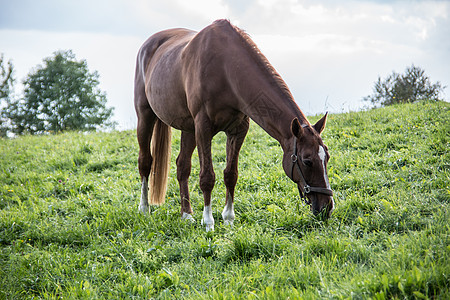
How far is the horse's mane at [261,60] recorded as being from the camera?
3.67 m

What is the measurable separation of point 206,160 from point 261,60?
127cm

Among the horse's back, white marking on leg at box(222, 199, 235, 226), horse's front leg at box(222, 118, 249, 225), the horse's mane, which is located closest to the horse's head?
the horse's mane

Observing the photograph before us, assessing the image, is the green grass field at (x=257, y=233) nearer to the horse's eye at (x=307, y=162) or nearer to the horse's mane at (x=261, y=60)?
the horse's eye at (x=307, y=162)

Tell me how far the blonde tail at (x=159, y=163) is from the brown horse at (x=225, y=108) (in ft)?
0.05

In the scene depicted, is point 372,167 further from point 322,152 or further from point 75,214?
point 75,214

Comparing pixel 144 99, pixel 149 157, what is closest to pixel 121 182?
pixel 149 157

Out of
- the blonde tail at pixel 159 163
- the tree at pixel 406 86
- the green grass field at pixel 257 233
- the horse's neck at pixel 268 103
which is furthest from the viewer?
the tree at pixel 406 86

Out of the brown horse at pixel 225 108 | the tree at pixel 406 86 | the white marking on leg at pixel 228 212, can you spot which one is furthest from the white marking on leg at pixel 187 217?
the tree at pixel 406 86

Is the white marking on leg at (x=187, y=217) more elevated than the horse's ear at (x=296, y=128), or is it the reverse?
the horse's ear at (x=296, y=128)

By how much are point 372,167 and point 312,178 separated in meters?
2.06

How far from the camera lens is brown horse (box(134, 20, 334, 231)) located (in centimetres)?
342

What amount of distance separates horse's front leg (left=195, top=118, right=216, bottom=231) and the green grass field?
201 millimetres

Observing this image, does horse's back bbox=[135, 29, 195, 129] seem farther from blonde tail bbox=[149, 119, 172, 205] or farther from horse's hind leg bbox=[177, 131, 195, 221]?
blonde tail bbox=[149, 119, 172, 205]

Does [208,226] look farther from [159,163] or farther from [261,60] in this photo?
[261,60]
